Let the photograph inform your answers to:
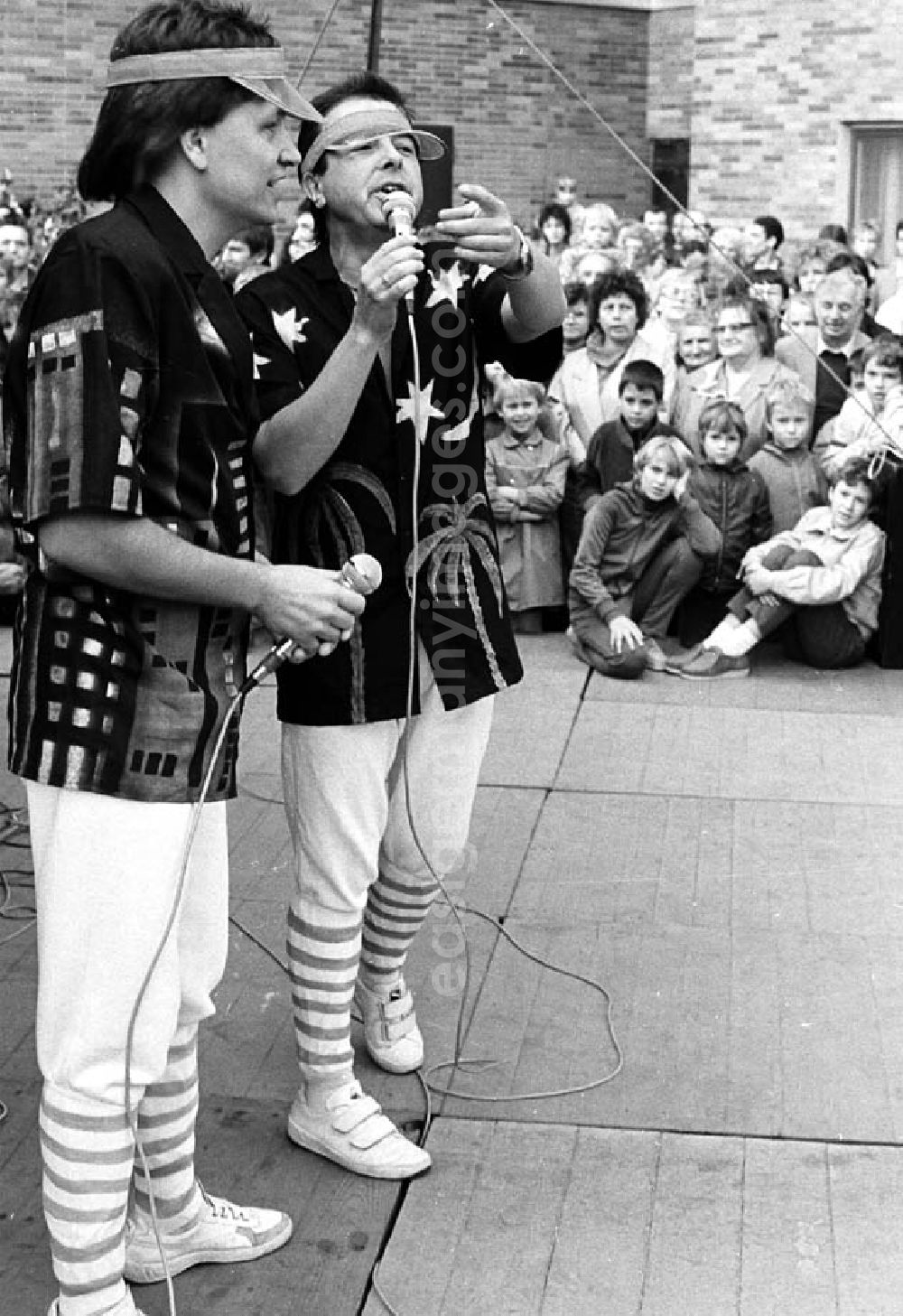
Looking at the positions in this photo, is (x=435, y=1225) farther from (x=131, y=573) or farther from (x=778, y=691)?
(x=778, y=691)

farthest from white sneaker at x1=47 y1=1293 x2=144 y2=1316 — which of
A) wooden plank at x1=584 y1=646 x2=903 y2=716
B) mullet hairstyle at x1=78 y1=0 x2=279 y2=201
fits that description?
wooden plank at x1=584 y1=646 x2=903 y2=716

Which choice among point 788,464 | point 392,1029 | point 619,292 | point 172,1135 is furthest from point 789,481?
point 172,1135

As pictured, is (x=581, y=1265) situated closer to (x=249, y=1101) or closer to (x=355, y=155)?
(x=249, y=1101)

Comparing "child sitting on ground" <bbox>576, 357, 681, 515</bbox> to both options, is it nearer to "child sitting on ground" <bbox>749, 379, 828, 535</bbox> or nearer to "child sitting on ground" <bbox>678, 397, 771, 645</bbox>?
"child sitting on ground" <bbox>678, 397, 771, 645</bbox>

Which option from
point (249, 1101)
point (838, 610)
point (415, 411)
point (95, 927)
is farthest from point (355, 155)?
point (838, 610)

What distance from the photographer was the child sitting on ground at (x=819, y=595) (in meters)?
7.69

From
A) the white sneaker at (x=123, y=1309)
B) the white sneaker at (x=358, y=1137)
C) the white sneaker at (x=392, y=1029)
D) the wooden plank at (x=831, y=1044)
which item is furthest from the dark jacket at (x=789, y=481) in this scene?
the white sneaker at (x=123, y=1309)

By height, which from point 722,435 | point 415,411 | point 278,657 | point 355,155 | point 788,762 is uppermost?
point 355,155

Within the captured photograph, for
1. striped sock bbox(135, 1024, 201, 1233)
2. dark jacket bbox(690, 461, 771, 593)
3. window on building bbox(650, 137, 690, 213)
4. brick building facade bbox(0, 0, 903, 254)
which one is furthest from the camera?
window on building bbox(650, 137, 690, 213)

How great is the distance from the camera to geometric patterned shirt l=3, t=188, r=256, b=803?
2713mm

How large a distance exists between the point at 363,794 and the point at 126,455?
1.08m

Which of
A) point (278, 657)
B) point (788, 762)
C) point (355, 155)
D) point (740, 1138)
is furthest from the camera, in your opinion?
point (788, 762)

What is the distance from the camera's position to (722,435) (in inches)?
318

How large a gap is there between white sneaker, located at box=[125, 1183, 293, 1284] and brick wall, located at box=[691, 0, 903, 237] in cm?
1587
